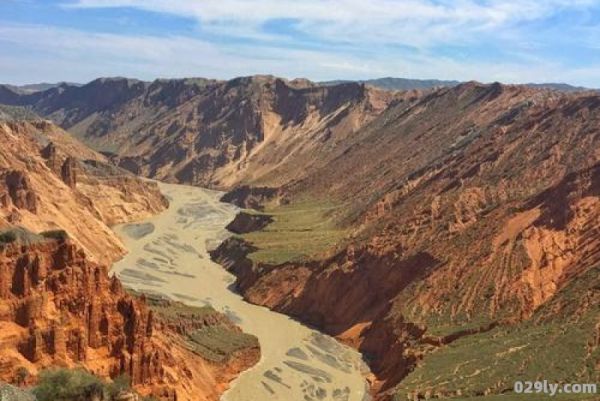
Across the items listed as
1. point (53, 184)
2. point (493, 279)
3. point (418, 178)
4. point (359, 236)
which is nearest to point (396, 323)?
point (493, 279)

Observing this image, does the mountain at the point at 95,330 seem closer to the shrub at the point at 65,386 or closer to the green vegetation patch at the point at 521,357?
the shrub at the point at 65,386

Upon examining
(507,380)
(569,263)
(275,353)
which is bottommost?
(275,353)

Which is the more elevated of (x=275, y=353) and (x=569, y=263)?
(x=569, y=263)

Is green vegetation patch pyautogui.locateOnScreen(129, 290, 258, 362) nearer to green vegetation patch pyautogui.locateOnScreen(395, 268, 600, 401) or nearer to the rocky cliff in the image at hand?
the rocky cliff

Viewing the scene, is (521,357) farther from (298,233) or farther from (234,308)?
(298,233)

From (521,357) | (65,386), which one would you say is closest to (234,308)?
(521,357)

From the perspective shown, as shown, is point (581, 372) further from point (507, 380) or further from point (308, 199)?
point (308, 199)

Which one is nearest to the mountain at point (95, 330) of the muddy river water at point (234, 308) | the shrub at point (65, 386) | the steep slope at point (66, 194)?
the shrub at point (65, 386)
